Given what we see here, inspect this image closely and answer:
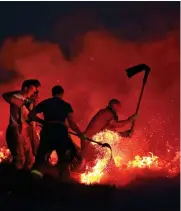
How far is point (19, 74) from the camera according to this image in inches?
572

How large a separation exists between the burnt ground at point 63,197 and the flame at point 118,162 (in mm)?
1306

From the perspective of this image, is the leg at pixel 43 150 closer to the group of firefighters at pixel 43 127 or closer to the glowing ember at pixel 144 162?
the group of firefighters at pixel 43 127

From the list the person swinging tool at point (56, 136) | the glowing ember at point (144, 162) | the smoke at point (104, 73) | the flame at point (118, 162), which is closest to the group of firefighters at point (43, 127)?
the person swinging tool at point (56, 136)

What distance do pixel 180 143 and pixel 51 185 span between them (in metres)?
5.27

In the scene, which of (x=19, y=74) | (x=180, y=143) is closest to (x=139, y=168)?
(x=180, y=143)

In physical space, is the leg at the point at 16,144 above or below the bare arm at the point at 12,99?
below

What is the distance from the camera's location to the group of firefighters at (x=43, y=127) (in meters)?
10.0

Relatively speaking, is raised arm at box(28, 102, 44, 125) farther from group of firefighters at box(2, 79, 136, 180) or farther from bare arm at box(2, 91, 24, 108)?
bare arm at box(2, 91, 24, 108)

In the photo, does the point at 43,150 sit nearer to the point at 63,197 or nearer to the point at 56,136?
the point at 56,136

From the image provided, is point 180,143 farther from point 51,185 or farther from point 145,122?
point 51,185

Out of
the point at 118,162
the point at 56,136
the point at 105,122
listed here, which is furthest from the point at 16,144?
the point at 118,162

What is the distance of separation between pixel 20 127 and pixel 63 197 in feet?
6.32

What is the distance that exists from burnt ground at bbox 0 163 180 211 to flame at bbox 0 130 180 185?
1306 mm

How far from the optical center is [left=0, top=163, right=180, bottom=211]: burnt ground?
30.9 feet
